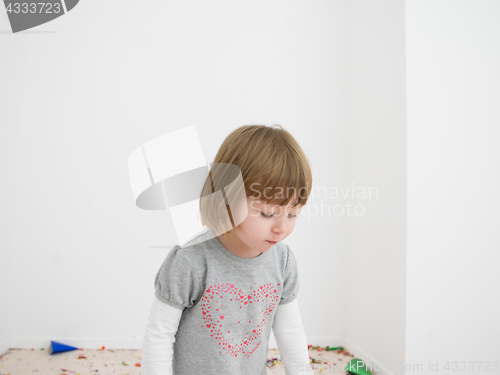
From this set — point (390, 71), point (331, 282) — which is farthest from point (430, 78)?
point (331, 282)

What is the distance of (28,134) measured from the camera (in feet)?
5.99

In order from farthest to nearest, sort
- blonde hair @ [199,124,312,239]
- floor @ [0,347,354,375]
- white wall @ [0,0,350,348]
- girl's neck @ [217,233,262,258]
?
1. white wall @ [0,0,350,348]
2. floor @ [0,347,354,375]
3. girl's neck @ [217,233,262,258]
4. blonde hair @ [199,124,312,239]

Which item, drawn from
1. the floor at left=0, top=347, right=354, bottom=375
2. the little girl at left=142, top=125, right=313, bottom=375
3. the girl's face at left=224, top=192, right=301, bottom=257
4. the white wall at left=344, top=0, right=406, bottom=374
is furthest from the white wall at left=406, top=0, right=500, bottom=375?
the girl's face at left=224, top=192, right=301, bottom=257

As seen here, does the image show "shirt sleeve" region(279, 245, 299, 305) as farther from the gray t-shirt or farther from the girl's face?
the girl's face

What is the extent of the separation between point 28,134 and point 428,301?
1.96 m

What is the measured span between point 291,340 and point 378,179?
0.92 metres

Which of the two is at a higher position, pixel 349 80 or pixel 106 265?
pixel 349 80

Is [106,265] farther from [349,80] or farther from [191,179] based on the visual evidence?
[349,80]

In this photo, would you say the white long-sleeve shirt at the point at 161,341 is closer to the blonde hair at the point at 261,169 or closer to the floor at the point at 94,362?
the blonde hair at the point at 261,169

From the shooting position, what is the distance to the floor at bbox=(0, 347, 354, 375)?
152 centimetres

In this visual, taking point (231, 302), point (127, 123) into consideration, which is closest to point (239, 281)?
point (231, 302)

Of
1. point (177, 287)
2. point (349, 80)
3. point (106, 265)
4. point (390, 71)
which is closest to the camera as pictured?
point (177, 287)

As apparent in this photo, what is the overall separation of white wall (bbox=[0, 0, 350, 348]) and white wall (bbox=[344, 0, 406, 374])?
9 cm

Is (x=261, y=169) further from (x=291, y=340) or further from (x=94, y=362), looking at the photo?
(x=94, y=362)
